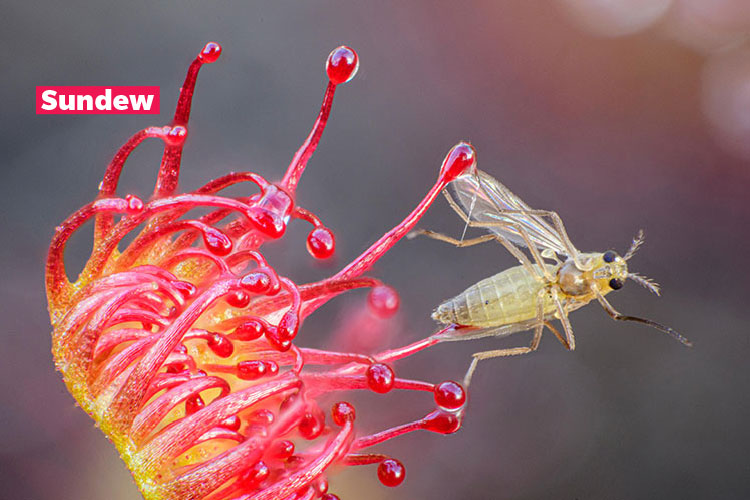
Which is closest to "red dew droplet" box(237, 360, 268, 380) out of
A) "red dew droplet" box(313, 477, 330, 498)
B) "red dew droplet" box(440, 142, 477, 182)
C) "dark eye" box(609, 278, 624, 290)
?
"red dew droplet" box(313, 477, 330, 498)

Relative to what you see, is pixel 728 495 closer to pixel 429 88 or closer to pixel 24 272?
pixel 429 88

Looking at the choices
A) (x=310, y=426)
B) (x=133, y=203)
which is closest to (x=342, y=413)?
(x=310, y=426)

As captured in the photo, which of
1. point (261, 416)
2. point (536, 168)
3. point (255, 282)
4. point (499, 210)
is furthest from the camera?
point (536, 168)

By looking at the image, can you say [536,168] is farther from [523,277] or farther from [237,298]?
[237,298]

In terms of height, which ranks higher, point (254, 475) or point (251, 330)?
point (251, 330)

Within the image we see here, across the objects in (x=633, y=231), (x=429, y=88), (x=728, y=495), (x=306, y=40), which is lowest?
(x=728, y=495)

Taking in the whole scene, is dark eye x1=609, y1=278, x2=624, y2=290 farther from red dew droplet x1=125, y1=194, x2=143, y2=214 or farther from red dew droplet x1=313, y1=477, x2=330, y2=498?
red dew droplet x1=125, y1=194, x2=143, y2=214

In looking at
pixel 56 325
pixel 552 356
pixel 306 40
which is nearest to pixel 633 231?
pixel 552 356
